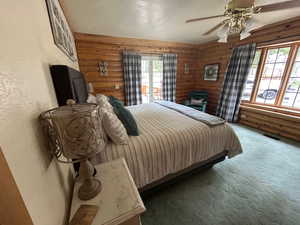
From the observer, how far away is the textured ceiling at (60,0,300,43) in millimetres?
1751

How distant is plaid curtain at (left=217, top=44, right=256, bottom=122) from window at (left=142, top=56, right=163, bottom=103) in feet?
6.41

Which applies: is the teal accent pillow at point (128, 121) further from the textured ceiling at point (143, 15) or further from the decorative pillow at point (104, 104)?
the textured ceiling at point (143, 15)

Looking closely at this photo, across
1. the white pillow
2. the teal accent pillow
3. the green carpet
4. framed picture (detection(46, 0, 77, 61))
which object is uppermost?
framed picture (detection(46, 0, 77, 61))

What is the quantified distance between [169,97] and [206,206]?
3.33 m

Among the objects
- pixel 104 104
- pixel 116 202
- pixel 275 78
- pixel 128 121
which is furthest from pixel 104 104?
pixel 275 78

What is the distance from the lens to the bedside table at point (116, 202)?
0.64 meters

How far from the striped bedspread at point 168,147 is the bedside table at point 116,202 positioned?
1.15 feet

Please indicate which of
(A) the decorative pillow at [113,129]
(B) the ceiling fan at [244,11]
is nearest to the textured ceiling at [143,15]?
(B) the ceiling fan at [244,11]

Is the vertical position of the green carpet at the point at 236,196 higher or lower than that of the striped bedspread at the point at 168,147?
lower

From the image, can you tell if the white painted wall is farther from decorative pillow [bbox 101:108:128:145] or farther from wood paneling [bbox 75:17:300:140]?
wood paneling [bbox 75:17:300:140]

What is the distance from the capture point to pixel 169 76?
4.10m

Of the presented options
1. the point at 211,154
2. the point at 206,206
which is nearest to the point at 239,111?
the point at 211,154

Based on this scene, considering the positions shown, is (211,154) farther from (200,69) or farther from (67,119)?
(200,69)

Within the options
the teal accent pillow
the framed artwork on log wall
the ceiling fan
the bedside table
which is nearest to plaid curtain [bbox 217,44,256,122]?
the framed artwork on log wall
